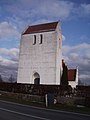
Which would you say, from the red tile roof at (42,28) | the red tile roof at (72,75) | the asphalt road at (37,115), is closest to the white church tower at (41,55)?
the red tile roof at (42,28)

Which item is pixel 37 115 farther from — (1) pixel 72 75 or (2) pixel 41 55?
(1) pixel 72 75

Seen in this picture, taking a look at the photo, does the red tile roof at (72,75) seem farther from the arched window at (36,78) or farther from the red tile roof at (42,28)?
the red tile roof at (42,28)

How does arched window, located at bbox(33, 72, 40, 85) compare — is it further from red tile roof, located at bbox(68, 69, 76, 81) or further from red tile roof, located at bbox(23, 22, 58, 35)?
red tile roof, located at bbox(68, 69, 76, 81)

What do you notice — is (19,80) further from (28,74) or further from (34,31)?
(34,31)

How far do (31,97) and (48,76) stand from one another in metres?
20.3

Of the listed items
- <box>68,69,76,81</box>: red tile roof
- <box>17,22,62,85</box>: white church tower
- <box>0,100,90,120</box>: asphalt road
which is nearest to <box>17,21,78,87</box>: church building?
<box>17,22,62,85</box>: white church tower

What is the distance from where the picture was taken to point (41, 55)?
170 feet

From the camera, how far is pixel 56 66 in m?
49.7

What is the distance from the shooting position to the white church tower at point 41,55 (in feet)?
165

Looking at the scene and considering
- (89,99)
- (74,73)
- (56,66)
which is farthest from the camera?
(74,73)

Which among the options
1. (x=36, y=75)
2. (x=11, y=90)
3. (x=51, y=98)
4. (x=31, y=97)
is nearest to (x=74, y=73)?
(x=36, y=75)

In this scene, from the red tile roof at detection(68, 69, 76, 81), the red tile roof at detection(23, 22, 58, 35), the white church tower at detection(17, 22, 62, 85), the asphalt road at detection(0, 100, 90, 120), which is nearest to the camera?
the asphalt road at detection(0, 100, 90, 120)

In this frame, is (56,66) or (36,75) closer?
(56,66)

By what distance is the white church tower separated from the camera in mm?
50312
